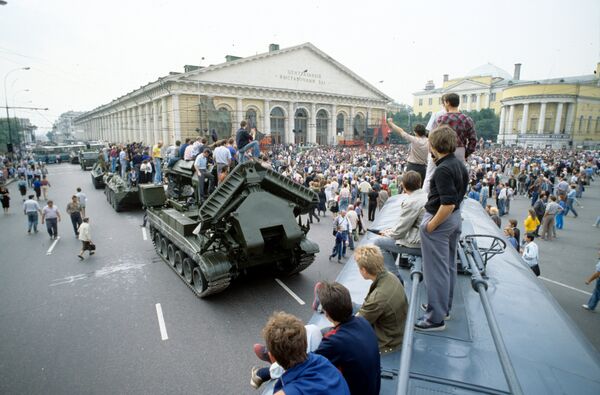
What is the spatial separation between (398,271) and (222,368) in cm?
369

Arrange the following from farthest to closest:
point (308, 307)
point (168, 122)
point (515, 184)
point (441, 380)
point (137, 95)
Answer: point (137, 95)
point (168, 122)
point (515, 184)
point (308, 307)
point (441, 380)

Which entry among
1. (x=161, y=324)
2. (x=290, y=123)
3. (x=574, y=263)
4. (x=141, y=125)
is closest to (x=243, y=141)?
(x=161, y=324)

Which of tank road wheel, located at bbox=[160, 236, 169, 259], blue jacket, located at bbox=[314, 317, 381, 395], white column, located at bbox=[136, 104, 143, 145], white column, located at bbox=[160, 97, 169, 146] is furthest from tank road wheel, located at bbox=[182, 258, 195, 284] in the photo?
white column, located at bbox=[136, 104, 143, 145]

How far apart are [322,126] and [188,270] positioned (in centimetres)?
5110

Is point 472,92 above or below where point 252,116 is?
above

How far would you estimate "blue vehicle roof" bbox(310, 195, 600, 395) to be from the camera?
100 inches

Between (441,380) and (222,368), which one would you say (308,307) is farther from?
(441,380)

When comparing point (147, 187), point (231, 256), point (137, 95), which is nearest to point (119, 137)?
point (137, 95)

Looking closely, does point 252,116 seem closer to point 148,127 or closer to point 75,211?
point 148,127

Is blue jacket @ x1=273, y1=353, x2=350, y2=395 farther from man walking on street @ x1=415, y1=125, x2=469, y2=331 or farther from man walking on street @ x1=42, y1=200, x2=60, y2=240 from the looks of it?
man walking on street @ x1=42, y1=200, x2=60, y2=240

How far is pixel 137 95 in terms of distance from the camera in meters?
52.6

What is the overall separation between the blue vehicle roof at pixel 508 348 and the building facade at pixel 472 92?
284ft

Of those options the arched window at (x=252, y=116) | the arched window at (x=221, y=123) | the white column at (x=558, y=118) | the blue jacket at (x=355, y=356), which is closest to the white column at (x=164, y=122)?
the arched window at (x=221, y=123)

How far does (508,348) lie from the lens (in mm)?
2879
